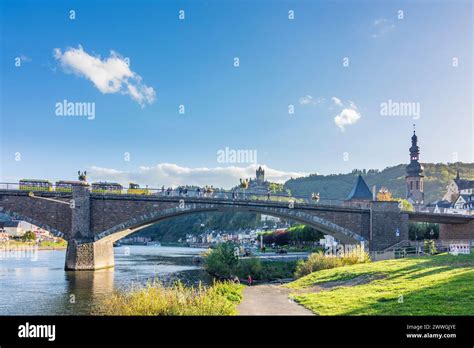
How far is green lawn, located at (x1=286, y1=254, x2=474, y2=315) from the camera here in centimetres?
1502

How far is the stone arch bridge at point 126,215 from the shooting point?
47.6 metres

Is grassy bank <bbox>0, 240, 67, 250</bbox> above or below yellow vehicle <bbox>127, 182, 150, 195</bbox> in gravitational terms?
below

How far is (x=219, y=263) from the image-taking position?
46.3 meters

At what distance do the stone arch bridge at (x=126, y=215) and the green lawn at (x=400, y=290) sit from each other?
2296 cm

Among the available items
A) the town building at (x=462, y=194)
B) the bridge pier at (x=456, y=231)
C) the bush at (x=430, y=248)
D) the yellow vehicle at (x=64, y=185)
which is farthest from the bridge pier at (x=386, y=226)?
the town building at (x=462, y=194)

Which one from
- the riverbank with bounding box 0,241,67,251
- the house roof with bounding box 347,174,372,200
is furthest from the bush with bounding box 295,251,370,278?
the riverbank with bounding box 0,241,67,251

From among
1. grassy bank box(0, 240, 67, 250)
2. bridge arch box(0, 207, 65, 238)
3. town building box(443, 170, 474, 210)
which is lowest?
grassy bank box(0, 240, 67, 250)

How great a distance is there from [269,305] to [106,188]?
34.8 metres

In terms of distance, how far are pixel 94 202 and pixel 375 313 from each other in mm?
A: 40009

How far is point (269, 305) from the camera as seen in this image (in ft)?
64.8

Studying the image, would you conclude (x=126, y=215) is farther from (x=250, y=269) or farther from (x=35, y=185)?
(x=250, y=269)

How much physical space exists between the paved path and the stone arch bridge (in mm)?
26334

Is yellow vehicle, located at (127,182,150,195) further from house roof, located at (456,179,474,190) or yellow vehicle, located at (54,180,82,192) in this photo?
house roof, located at (456,179,474,190)
